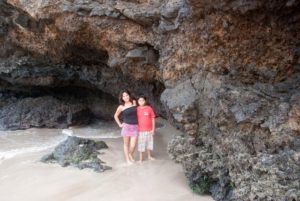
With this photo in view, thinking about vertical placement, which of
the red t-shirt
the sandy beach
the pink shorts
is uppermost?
the red t-shirt

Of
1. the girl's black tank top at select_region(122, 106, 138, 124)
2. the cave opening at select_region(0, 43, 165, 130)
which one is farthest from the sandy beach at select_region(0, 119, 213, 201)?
the cave opening at select_region(0, 43, 165, 130)

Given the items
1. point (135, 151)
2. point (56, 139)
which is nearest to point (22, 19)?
point (56, 139)

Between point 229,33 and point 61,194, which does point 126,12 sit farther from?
point 61,194

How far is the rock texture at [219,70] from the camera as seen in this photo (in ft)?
17.3

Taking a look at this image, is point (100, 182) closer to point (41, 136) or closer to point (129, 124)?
point (129, 124)

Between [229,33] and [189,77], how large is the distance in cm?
109

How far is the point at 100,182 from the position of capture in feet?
21.9

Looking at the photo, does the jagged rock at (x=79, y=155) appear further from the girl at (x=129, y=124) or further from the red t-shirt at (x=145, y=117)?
the red t-shirt at (x=145, y=117)

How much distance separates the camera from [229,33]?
20.2 ft

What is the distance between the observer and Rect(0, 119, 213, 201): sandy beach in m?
6.16

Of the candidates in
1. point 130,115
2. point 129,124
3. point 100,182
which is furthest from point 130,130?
point 100,182

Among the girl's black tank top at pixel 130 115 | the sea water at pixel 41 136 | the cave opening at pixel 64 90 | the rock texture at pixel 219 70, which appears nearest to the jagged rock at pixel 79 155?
the girl's black tank top at pixel 130 115

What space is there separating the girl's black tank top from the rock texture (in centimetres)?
75

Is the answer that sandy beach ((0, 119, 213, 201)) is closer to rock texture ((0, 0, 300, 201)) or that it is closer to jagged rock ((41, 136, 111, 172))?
jagged rock ((41, 136, 111, 172))
